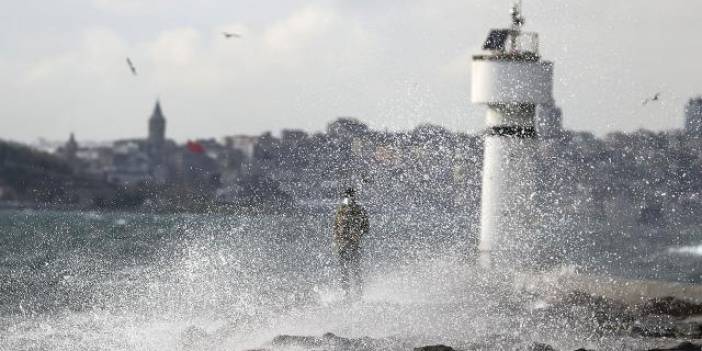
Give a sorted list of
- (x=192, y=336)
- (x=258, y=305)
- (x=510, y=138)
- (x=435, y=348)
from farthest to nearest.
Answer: (x=510, y=138), (x=258, y=305), (x=192, y=336), (x=435, y=348)

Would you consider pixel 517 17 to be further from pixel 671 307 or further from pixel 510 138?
pixel 671 307

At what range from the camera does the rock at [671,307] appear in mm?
20453

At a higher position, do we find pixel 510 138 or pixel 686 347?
pixel 510 138

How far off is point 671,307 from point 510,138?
A: 17.4ft

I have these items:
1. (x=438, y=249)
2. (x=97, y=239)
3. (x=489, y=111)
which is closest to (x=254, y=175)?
(x=97, y=239)

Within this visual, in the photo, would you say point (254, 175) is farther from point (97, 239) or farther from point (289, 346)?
point (289, 346)

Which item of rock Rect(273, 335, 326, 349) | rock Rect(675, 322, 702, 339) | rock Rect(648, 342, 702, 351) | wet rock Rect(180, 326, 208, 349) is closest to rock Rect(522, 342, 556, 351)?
rock Rect(648, 342, 702, 351)

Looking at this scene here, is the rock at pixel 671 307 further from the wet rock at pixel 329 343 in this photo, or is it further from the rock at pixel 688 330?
the wet rock at pixel 329 343

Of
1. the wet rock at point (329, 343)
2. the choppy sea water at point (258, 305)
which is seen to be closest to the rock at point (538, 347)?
the choppy sea water at point (258, 305)

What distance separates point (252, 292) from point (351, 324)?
7.27 meters

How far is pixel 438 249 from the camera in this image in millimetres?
33156

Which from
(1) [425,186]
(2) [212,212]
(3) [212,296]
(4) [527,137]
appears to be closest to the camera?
(3) [212,296]

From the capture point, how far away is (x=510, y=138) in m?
24.2

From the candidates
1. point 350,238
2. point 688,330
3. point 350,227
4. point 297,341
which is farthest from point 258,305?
point 688,330
